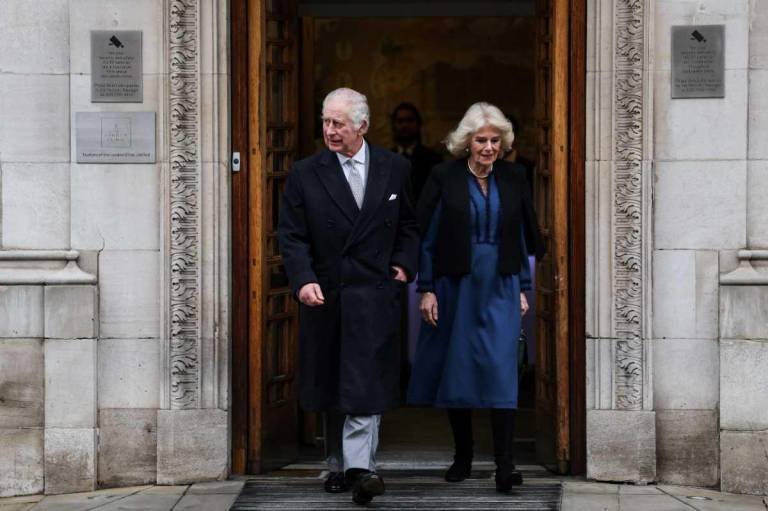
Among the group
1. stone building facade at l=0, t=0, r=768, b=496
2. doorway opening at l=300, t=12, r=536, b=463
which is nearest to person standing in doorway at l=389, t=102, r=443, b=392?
doorway opening at l=300, t=12, r=536, b=463

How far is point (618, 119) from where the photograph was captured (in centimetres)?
928

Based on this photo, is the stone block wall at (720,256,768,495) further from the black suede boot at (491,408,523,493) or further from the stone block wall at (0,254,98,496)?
the stone block wall at (0,254,98,496)

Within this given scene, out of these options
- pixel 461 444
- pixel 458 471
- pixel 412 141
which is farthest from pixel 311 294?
pixel 412 141

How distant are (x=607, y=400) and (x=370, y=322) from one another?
60.1 inches

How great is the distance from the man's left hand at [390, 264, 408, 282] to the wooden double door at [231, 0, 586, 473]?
1074 millimetres

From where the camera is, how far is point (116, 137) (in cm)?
942

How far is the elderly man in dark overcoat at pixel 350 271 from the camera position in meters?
8.70

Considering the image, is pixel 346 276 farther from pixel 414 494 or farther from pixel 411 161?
pixel 411 161

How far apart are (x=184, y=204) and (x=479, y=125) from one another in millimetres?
1732

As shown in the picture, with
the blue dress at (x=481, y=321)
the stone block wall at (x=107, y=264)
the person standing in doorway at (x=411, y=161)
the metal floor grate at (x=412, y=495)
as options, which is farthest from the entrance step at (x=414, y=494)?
the person standing in doorway at (x=411, y=161)

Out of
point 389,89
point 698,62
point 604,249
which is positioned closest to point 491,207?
point 604,249

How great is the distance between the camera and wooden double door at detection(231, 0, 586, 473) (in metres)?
9.51

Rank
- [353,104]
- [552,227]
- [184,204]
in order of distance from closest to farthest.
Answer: [353,104] < [184,204] < [552,227]

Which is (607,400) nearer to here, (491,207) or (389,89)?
(491,207)
